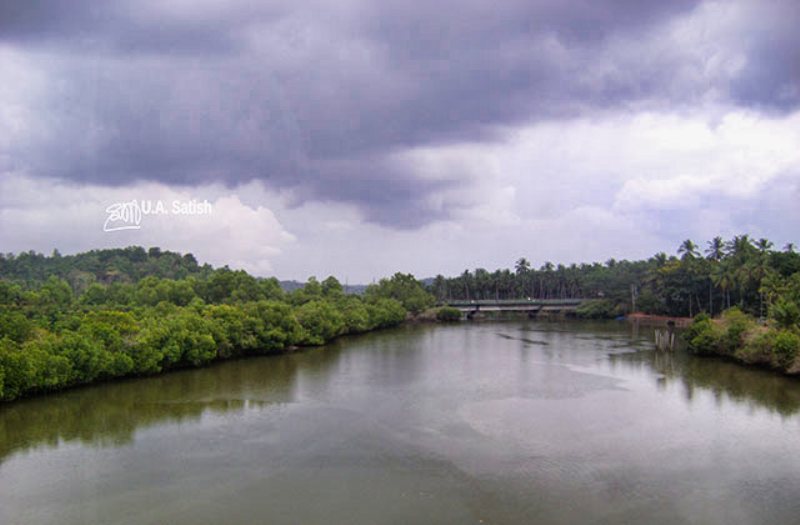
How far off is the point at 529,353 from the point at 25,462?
3980cm

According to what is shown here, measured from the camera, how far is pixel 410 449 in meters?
23.3

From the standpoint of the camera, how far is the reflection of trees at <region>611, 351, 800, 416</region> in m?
31.3

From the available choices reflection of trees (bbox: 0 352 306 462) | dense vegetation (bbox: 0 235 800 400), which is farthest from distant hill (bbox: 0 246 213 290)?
reflection of trees (bbox: 0 352 306 462)

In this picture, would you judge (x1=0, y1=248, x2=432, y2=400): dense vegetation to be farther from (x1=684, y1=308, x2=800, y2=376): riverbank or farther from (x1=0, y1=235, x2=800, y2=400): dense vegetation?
(x1=684, y1=308, x2=800, y2=376): riverbank

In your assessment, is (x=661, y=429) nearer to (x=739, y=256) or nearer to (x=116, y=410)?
(x=116, y=410)

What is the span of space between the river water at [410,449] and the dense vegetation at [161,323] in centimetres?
166

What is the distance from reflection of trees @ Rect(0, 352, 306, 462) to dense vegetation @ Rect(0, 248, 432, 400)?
1.26 meters

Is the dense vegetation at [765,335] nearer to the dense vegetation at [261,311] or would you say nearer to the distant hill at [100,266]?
the dense vegetation at [261,311]

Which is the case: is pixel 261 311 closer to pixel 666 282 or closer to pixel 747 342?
pixel 747 342

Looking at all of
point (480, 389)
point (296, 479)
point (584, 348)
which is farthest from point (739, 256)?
point (296, 479)

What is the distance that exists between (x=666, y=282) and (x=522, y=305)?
104ft

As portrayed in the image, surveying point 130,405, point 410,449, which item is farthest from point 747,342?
point 130,405

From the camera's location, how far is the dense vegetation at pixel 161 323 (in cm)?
3238

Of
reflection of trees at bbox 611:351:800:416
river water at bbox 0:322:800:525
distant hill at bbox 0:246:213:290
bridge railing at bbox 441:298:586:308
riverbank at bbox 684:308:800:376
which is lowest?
river water at bbox 0:322:800:525
